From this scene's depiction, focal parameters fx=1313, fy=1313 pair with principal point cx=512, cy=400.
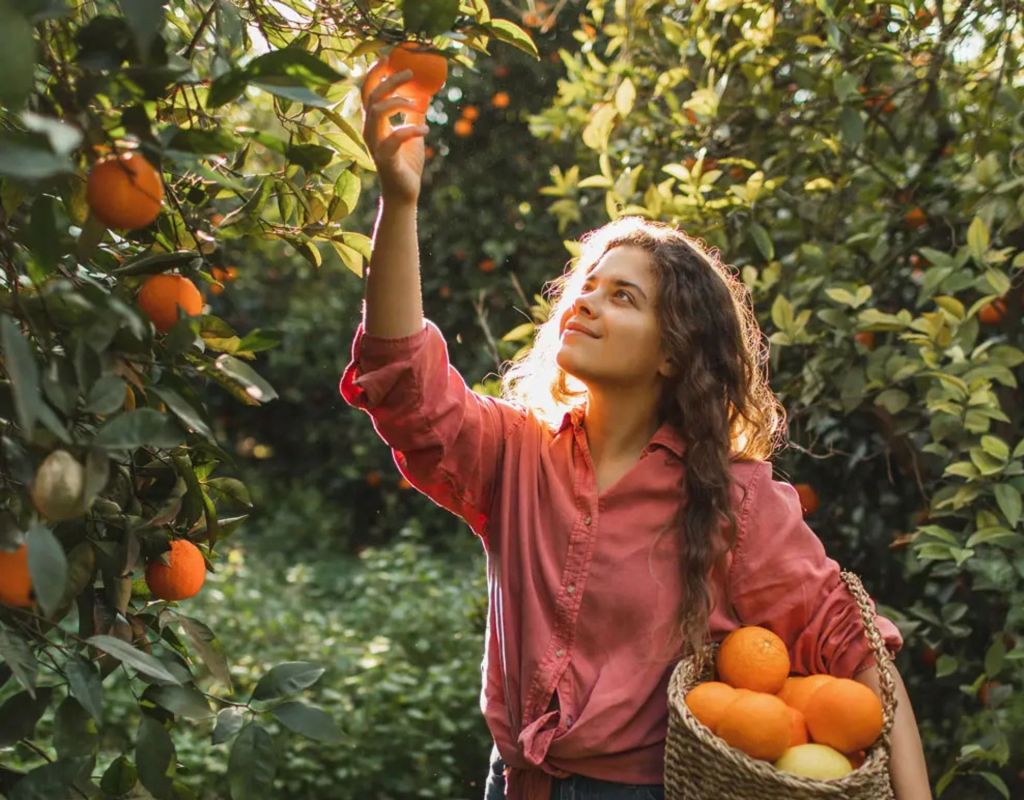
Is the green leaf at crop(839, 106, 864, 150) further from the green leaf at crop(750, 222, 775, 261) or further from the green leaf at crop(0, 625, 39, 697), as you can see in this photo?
the green leaf at crop(0, 625, 39, 697)

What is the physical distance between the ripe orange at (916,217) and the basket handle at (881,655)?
121 cm

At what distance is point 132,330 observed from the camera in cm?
107

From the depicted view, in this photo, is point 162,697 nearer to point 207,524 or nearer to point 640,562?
point 207,524

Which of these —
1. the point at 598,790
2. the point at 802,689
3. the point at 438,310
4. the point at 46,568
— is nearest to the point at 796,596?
the point at 802,689

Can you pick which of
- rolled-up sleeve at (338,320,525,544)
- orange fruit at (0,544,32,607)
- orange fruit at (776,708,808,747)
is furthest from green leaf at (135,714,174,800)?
orange fruit at (776,708,808,747)

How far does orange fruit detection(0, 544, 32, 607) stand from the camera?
1016 millimetres

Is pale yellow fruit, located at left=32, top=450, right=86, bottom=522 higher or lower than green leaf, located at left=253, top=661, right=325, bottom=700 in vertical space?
higher

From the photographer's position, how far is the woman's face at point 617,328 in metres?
1.78

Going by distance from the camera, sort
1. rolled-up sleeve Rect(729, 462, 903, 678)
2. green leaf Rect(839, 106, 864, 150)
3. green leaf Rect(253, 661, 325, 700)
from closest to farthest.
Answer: green leaf Rect(253, 661, 325, 700) < rolled-up sleeve Rect(729, 462, 903, 678) < green leaf Rect(839, 106, 864, 150)

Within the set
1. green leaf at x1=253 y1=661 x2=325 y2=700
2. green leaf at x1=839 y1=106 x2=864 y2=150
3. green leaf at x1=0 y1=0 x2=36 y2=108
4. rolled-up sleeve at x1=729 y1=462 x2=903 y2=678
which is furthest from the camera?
green leaf at x1=839 y1=106 x2=864 y2=150

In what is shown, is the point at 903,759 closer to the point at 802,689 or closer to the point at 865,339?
the point at 802,689

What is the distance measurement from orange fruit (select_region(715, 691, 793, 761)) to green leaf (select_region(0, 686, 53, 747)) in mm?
773

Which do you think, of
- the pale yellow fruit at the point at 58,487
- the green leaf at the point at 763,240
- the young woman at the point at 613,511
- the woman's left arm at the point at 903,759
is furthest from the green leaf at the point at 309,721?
the green leaf at the point at 763,240

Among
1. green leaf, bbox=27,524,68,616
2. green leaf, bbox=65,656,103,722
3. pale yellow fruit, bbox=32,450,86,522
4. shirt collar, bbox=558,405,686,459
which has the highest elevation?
pale yellow fruit, bbox=32,450,86,522
